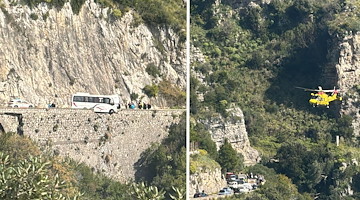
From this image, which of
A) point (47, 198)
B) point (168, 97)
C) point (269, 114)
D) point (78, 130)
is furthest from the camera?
point (269, 114)

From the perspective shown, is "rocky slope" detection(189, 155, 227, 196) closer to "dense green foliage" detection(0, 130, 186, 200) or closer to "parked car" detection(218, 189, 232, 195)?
"parked car" detection(218, 189, 232, 195)

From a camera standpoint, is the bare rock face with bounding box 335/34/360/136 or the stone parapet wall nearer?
the stone parapet wall

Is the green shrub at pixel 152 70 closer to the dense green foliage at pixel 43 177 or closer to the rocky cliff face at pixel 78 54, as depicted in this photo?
the rocky cliff face at pixel 78 54

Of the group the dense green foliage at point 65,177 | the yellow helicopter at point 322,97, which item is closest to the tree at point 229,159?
the dense green foliage at point 65,177

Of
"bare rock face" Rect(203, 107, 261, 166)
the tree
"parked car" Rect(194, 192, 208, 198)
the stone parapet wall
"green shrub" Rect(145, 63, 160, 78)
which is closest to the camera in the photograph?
the stone parapet wall

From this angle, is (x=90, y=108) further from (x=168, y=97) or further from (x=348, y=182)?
(x=348, y=182)

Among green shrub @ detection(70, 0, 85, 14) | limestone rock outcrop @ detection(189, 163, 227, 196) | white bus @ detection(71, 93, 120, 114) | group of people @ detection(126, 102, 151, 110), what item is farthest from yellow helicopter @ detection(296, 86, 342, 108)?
white bus @ detection(71, 93, 120, 114)

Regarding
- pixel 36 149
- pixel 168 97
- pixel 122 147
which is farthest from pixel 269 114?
pixel 36 149
